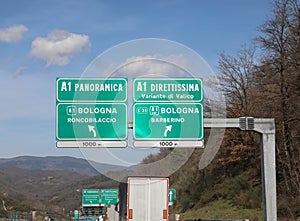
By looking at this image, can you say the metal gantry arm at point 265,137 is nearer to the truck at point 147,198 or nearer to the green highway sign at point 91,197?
the truck at point 147,198

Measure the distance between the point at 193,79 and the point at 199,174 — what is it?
56525 millimetres

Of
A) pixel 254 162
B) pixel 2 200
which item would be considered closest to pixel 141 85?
pixel 254 162

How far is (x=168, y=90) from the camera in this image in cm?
1930

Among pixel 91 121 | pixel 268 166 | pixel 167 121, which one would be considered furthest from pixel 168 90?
pixel 268 166

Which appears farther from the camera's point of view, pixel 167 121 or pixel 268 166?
pixel 167 121

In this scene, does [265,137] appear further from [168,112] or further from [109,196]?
[109,196]

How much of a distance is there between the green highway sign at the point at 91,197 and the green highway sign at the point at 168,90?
5215cm

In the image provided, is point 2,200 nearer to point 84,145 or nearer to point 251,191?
point 251,191

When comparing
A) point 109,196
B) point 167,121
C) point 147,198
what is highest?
point 167,121

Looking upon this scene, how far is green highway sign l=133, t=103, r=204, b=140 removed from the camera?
18953 mm

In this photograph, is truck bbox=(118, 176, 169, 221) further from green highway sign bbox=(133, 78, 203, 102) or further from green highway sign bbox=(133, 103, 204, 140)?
green highway sign bbox=(133, 78, 203, 102)

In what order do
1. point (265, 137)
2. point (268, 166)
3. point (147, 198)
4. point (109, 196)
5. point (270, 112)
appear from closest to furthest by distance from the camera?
point (268, 166) < point (265, 137) < point (147, 198) < point (270, 112) < point (109, 196)

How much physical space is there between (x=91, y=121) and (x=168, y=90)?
2774 mm

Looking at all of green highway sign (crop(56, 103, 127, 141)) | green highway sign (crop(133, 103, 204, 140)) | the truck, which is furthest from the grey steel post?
the truck
